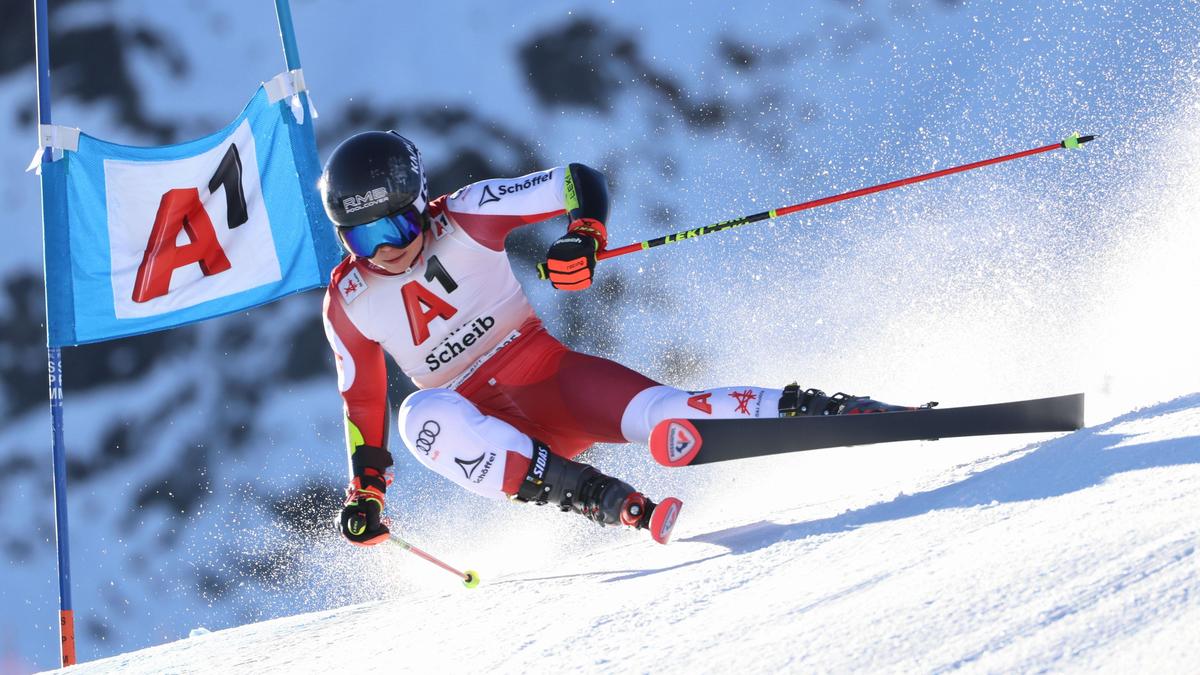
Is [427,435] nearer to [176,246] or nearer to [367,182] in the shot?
[367,182]

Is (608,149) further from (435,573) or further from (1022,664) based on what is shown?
(1022,664)

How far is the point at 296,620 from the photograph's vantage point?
2.84 m

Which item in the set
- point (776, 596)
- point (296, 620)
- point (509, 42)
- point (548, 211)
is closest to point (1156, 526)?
point (776, 596)

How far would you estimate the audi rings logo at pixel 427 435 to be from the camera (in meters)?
2.57

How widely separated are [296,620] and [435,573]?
231 centimetres

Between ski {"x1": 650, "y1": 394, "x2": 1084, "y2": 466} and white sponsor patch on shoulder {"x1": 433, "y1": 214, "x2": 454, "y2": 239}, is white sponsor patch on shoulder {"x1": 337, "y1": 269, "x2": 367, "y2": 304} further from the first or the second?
ski {"x1": 650, "y1": 394, "x2": 1084, "y2": 466}

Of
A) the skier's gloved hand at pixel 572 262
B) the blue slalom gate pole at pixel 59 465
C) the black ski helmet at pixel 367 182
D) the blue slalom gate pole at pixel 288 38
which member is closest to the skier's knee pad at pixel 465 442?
the skier's gloved hand at pixel 572 262

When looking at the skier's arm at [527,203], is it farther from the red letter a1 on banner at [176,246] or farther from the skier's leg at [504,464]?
the red letter a1 on banner at [176,246]

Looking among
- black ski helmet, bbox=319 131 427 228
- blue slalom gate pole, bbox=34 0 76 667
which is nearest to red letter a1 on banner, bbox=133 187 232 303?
blue slalom gate pole, bbox=34 0 76 667

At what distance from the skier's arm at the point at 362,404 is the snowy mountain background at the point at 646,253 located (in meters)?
0.36

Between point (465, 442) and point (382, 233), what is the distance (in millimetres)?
588

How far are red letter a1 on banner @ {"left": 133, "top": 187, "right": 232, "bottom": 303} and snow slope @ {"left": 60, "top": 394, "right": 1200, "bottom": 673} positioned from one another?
1627mm

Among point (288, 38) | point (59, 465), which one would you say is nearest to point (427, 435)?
point (59, 465)

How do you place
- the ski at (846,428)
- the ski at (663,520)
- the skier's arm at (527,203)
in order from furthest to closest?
the skier's arm at (527,203) → the ski at (663,520) → the ski at (846,428)
